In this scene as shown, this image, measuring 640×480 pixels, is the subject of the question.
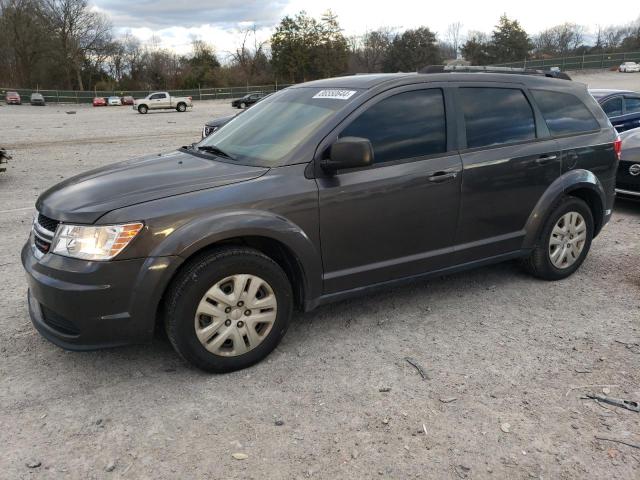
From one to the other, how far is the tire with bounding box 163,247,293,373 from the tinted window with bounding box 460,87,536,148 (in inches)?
75.7

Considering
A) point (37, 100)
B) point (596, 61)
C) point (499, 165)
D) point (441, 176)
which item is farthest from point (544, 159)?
point (596, 61)

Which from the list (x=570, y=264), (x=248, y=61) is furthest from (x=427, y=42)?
(x=570, y=264)

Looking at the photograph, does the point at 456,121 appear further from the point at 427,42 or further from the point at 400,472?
the point at 427,42

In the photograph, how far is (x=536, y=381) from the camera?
10.9 feet

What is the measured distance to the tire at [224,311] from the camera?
318 centimetres

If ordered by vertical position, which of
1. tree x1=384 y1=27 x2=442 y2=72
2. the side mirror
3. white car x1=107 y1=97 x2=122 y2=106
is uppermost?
tree x1=384 y1=27 x2=442 y2=72

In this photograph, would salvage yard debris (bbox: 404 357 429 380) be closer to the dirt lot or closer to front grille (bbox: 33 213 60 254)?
the dirt lot

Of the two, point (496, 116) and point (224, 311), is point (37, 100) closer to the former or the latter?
point (496, 116)

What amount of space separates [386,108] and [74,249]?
2.24 metres

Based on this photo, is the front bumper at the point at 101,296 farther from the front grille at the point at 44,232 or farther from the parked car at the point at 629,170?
the parked car at the point at 629,170

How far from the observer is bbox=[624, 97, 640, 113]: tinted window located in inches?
409

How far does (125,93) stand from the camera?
64.2m

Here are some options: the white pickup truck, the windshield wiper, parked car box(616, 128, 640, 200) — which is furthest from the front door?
the white pickup truck

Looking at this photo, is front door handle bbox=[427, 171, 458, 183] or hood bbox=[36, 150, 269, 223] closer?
hood bbox=[36, 150, 269, 223]
